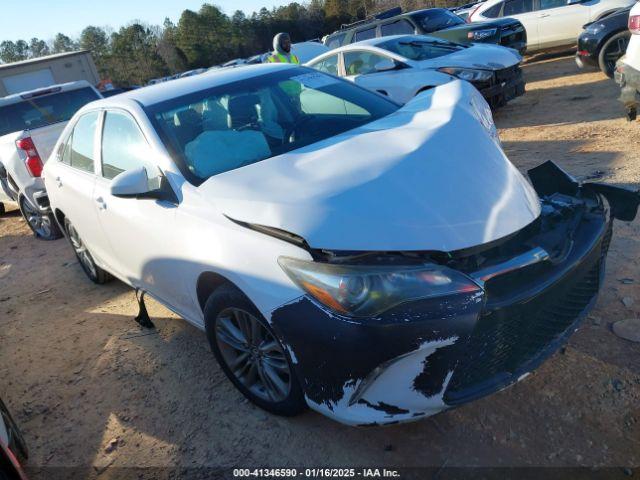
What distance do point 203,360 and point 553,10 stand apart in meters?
11.9

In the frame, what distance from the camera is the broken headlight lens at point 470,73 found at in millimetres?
7652

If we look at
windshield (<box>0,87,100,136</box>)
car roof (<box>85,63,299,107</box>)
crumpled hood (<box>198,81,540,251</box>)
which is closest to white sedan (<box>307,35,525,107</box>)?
windshield (<box>0,87,100,136</box>)

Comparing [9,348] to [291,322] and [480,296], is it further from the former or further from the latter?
[480,296]

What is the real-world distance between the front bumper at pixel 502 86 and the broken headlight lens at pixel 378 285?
20.5ft

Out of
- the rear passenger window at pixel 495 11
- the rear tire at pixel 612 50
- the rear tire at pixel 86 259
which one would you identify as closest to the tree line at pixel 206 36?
the rear passenger window at pixel 495 11

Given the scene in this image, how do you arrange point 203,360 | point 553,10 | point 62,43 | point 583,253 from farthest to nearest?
point 62,43, point 553,10, point 203,360, point 583,253

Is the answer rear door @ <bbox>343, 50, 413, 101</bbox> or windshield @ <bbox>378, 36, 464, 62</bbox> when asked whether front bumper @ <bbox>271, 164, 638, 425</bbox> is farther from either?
windshield @ <bbox>378, 36, 464, 62</bbox>

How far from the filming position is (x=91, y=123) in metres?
3.91

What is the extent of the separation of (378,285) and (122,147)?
2.12m

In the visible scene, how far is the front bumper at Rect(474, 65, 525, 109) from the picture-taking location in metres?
7.66

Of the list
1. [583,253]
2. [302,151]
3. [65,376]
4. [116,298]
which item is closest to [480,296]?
[583,253]

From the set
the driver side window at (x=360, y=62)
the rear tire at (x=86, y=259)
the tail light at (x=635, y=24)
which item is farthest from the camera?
the driver side window at (x=360, y=62)

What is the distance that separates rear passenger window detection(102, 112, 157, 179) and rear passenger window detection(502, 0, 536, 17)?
448 inches

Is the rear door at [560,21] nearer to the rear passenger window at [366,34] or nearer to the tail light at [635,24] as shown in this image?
the rear passenger window at [366,34]
